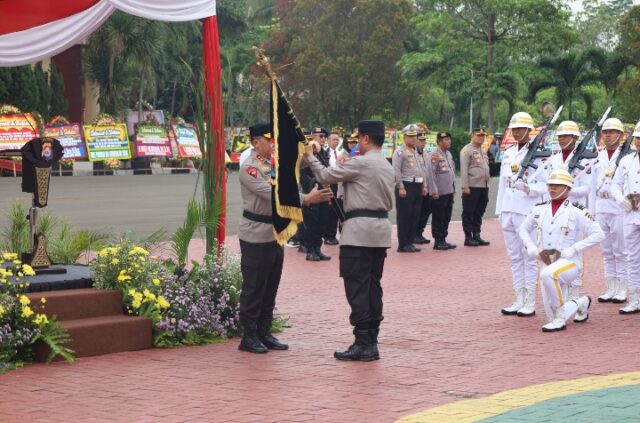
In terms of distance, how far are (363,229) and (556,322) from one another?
8.43 feet

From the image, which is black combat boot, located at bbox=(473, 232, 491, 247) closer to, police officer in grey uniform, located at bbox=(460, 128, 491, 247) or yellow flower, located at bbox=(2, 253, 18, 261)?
police officer in grey uniform, located at bbox=(460, 128, 491, 247)

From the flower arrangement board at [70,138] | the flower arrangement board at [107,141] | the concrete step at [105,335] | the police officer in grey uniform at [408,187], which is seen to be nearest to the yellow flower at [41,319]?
the concrete step at [105,335]

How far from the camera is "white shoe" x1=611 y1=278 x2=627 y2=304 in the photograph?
12.7 meters

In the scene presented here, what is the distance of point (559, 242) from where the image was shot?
36.1ft

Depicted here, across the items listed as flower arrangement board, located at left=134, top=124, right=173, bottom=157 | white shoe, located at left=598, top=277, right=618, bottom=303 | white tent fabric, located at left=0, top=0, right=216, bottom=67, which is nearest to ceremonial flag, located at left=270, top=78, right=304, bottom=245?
white tent fabric, located at left=0, top=0, right=216, bottom=67

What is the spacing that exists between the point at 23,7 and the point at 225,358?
472 cm

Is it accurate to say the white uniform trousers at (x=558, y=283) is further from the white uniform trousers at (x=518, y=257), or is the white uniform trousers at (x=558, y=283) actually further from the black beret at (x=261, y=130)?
the black beret at (x=261, y=130)

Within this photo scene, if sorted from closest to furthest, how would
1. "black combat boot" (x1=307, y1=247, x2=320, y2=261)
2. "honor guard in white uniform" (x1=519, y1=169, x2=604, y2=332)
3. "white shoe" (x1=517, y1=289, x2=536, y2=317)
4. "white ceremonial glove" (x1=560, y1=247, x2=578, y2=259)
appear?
"honor guard in white uniform" (x1=519, y1=169, x2=604, y2=332), "white ceremonial glove" (x1=560, y1=247, x2=578, y2=259), "white shoe" (x1=517, y1=289, x2=536, y2=317), "black combat boot" (x1=307, y1=247, x2=320, y2=261)

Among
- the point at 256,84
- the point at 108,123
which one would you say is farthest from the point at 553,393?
the point at 256,84

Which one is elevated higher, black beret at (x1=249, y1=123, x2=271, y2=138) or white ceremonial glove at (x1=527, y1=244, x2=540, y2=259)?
black beret at (x1=249, y1=123, x2=271, y2=138)

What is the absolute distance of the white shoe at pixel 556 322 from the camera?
Result: 1063 cm

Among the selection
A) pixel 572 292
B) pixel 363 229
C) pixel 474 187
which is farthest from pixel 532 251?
pixel 474 187

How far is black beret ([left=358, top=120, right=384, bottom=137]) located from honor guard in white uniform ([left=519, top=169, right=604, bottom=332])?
7.93ft

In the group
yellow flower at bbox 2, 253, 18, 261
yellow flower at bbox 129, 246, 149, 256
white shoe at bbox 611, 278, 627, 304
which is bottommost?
white shoe at bbox 611, 278, 627, 304
